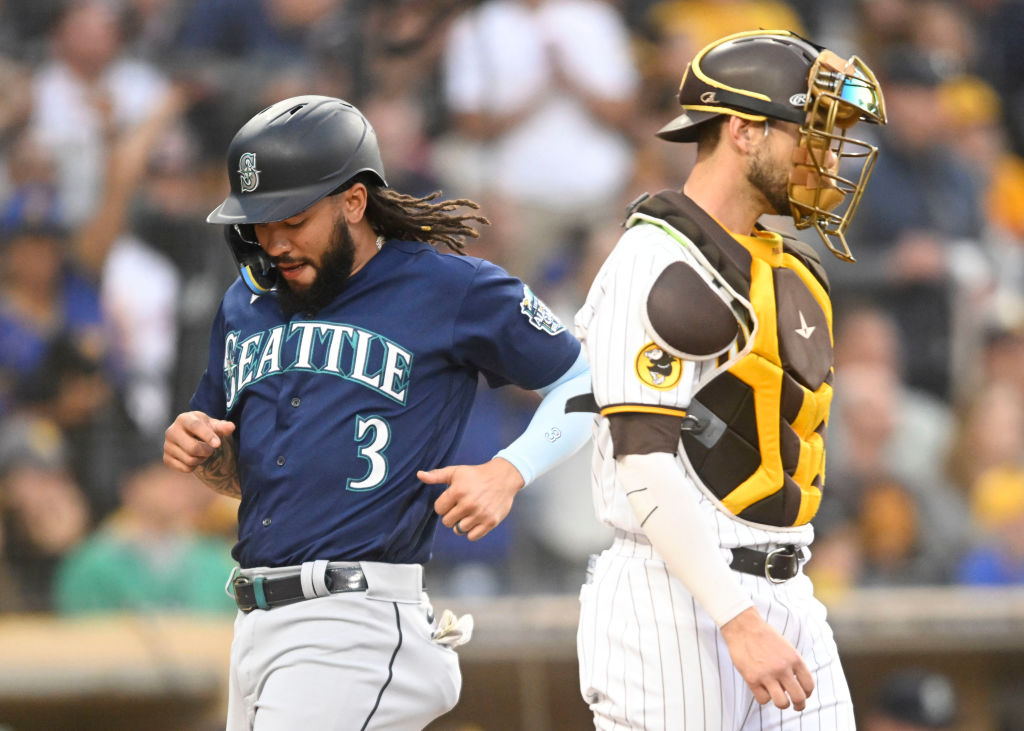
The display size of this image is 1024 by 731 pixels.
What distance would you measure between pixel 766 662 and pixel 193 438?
1246 millimetres

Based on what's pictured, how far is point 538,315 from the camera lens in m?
3.07

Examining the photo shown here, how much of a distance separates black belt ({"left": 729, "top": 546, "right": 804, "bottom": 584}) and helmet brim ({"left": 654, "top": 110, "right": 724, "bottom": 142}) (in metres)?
0.85

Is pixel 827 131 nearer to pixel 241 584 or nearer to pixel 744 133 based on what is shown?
pixel 744 133

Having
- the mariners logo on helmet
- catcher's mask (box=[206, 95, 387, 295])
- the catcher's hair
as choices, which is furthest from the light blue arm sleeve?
the mariners logo on helmet

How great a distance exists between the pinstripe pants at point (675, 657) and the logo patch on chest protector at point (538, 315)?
0.51 m

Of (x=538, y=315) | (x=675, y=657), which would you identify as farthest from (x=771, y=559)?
(x=538, y=315)

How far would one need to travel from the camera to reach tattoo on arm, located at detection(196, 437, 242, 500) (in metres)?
3.17

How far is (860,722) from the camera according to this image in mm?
6113

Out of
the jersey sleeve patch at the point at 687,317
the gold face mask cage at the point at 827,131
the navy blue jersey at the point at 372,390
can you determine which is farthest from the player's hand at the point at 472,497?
the gold face mask cage at the point at 827,131

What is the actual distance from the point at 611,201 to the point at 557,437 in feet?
12.5

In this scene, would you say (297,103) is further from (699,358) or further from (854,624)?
(854,624)

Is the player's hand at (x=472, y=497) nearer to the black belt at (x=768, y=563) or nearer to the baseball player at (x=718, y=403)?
the baseball player at (x=718, y=403)

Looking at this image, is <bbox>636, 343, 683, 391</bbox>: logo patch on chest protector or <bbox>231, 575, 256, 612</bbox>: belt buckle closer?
<bbox>636, 343, 683, 391</bbox>: logo patch on chest protector

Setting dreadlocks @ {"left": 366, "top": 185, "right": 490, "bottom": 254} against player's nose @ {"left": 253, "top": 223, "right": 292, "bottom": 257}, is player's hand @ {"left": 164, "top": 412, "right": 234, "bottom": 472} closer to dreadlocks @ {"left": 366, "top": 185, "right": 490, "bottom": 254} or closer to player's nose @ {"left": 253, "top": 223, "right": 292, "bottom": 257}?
player's nose @ {"left": 253, "top": 223, "right": 292, "bottom": 257}
